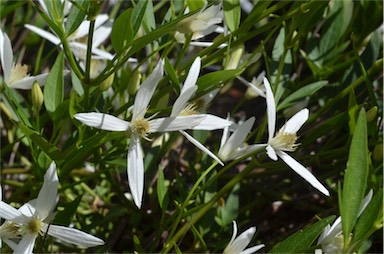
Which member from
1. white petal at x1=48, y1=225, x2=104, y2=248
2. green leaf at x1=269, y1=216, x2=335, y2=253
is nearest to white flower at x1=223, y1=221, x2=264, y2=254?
green leaf at x1=269, y1=216, x2=335, y2=253

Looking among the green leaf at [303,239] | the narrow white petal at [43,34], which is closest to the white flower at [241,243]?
the green leaf at [303,239]

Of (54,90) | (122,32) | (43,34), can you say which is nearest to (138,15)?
(122,32)

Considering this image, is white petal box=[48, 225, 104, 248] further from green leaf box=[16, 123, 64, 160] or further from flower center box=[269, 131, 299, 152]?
flower center box=[269, 131, 299, 152]

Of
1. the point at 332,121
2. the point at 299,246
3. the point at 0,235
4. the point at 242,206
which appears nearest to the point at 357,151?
the point at 299,246

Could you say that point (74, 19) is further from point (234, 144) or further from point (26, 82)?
point (234, 144)

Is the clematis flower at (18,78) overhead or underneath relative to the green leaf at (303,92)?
overhead

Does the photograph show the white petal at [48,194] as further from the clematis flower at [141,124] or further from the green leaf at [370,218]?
the green leaf at [370,218]

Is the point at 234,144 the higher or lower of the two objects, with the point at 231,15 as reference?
lower
